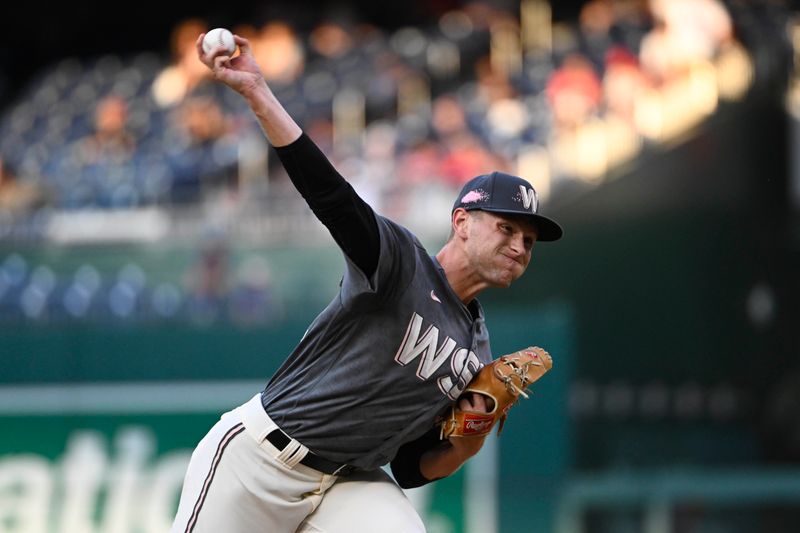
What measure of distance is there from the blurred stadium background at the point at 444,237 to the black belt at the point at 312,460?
346 centimetres

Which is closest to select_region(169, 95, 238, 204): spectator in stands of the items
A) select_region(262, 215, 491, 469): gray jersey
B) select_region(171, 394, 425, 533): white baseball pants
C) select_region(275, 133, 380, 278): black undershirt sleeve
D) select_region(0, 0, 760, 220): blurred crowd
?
select_region(0, 0, 760, 220): blurred crowd

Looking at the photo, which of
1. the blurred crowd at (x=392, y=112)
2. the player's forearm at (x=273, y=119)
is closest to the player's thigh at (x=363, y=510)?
the player's forearm at (x=273, y=119)

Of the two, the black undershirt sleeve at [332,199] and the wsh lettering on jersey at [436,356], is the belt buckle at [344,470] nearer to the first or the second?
the wsh lettering on jersey at [436,356]

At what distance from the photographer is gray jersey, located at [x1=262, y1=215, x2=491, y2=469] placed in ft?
13.6

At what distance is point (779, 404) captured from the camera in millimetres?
12039

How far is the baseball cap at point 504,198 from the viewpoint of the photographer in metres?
4.20

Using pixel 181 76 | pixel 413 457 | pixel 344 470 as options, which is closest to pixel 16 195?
pixel 181 76

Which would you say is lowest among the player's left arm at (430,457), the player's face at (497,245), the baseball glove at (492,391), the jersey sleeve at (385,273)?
the player's left arm at (430,457)

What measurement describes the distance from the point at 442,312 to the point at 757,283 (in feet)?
28.4

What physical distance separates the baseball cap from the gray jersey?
226 millimetres

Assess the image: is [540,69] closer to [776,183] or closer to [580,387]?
[776,183]

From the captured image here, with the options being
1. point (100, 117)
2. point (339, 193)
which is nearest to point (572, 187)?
point (100, 117)

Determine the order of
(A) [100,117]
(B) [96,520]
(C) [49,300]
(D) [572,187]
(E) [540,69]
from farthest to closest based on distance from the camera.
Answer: (A) [100,117] < (E) [540,69] < (D) [572,187] < (C) [49,300] < (B) [96,520]

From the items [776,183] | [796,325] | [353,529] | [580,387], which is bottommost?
[353,529]
